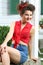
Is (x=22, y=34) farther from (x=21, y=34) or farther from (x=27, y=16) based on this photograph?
(x=27, y=16)

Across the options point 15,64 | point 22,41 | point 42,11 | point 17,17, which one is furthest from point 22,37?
point 42,11

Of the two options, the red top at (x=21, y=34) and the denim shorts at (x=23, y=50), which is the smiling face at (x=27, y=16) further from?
the denim shorts at (x=23, y=50)

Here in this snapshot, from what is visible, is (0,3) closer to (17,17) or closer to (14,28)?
(17,17)

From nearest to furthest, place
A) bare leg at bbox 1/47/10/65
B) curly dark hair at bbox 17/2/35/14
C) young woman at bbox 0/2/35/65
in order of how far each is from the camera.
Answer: bare leg at bbox 1/47/10/65 < young woman at bbox 0/2/35/65 < curly dark hair at bbox 17/2/35/14

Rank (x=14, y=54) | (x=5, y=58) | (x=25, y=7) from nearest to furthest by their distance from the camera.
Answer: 1. (x=5, y=58)
2. (x=14, y=54)
3. (x=25, y=7)

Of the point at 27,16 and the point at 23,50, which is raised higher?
the point at 27,16

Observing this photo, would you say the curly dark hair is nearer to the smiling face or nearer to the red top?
the smiling face

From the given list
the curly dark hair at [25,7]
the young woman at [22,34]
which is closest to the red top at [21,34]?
the young woman at [22,34]

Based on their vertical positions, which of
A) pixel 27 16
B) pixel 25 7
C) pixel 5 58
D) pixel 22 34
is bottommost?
pixel 5 58

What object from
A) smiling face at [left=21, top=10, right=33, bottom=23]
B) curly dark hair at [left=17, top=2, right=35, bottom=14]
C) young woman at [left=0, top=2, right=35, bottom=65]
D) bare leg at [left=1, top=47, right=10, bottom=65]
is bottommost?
bare leg at [left=1, top=47, right=10, bottom=65]

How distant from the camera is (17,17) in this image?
10516 mm

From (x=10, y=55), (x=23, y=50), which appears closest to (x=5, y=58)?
(x=10, y=55)

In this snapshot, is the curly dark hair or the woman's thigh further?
the curly dark hair

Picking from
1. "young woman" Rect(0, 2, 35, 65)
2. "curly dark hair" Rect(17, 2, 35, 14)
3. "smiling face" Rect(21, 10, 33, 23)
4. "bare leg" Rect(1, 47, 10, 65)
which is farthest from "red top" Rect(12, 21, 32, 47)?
"bare leg" Rect(1, 47, 10, 65)
